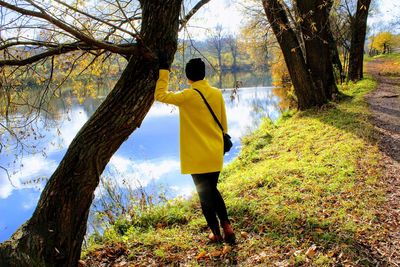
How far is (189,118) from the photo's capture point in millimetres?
3420

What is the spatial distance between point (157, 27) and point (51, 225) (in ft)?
7.03

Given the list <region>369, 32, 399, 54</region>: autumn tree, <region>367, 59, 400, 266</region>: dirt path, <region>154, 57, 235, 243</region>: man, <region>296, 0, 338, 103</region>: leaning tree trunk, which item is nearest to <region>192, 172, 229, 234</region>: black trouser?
<region>154, 57, 235, 243</region>: man

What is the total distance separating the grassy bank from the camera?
139 inches

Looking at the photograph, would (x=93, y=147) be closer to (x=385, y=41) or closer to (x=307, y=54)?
(x=307, y=54)

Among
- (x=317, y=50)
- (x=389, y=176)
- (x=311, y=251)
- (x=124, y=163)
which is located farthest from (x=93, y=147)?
(x=317, y=50)

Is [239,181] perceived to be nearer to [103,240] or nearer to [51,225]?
[103,240]

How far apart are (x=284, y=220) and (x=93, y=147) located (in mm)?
2428

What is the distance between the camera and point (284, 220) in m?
4.17

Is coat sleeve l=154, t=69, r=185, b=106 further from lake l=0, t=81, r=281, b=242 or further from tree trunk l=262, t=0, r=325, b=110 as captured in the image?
tree trunk l=262, t=0, r=325, b=110

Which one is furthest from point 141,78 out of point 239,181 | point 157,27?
point 239,181

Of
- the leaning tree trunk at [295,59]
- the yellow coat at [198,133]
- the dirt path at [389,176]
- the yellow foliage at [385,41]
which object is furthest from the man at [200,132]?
the yellow foliage at [385,41]

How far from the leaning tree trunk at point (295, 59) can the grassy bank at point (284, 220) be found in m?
4.37

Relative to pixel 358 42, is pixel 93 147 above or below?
below

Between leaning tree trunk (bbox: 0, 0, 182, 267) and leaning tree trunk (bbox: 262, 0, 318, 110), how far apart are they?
8.01 m
